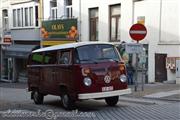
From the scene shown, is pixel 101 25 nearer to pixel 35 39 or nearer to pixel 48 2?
pixel 48 2

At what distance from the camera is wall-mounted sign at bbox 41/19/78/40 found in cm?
3122

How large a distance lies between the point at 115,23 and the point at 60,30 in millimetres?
6724

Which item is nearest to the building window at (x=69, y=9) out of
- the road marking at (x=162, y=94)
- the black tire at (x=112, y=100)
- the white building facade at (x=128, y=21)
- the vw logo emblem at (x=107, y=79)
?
the white building facade at (x=128, y=21)

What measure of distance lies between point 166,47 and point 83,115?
34.4ft

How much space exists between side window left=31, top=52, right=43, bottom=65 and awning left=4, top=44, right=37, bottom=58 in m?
19.0

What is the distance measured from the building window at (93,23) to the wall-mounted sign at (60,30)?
162 cm

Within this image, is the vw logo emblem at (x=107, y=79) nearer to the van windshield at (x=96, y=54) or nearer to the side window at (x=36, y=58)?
the van windshield at (x=96, y=54)

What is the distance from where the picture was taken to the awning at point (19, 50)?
121ft

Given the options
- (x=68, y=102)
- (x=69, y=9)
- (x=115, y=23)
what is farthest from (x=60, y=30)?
(x=68, y=102)

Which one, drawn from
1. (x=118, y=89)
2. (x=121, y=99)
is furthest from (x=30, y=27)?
(x=118, y=89)

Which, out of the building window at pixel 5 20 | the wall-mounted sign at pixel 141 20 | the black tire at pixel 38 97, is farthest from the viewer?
the building window at pixel 5 20

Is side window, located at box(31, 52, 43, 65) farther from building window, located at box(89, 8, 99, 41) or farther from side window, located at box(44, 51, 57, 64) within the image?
building window, located at box(89, 8, 99, 41)

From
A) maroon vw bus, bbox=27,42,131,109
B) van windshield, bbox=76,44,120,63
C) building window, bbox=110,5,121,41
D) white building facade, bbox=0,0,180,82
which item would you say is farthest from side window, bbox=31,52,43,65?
building window, bbox=110,5,121,41

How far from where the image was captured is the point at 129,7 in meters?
25.2
